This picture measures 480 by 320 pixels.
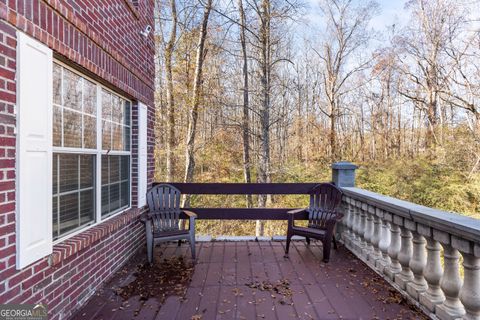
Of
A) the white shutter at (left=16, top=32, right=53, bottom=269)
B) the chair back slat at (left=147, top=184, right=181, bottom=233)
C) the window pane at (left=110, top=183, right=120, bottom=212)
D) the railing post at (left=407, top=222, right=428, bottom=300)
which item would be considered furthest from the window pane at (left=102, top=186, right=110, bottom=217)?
the railing post at (left=407, top=222, right=428, bottom=300)

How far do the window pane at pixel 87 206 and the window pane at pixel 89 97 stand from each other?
2.48 ft

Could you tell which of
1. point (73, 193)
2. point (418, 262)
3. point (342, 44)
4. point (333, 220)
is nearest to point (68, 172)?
point (73, 193)

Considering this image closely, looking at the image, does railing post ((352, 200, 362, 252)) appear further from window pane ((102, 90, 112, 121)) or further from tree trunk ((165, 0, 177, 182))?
tree trunk ((165, 0, 177, 182))

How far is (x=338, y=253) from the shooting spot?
3.79m

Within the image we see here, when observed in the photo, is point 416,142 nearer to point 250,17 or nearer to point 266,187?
point 250,17

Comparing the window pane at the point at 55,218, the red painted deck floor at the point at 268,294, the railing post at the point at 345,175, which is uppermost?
the railing post at the point at 345,175

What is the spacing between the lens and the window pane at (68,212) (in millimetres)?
2363

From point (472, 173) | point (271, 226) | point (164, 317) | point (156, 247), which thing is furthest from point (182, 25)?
point (472, 173)

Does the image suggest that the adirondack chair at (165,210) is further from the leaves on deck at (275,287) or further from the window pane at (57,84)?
the window pane at (57,84)

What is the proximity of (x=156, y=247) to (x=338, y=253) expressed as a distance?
2409mm

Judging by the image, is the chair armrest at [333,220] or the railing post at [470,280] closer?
the railing post at [470,280]

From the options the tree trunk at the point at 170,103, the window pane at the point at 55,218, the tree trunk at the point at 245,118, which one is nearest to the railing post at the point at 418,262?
the window pane at the point at 55,218

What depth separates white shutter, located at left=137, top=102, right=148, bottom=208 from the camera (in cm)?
378

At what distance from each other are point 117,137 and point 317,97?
498 inches
